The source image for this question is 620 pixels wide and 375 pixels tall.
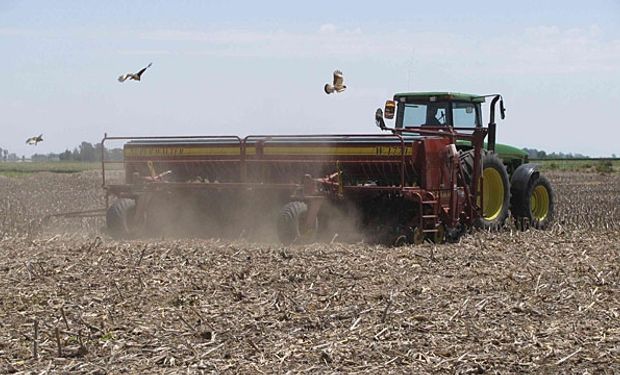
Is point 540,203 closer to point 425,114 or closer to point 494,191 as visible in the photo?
point 494,191

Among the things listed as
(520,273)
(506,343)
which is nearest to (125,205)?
(520,273)

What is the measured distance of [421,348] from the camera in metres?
6.22

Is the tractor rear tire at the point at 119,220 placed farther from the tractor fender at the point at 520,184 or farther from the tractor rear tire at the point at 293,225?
the tractor fender at the point at 520,184

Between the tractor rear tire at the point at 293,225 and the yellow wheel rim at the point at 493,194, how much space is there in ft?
10.8

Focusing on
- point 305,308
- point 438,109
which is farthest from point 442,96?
point 305,308

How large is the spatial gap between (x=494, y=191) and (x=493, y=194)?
1.9 inches

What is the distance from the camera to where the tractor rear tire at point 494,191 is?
1348 centimetres

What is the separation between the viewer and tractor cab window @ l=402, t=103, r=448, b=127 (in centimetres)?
1409

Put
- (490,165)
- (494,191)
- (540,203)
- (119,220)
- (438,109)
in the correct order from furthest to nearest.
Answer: (540,203) < (438,109) < (494,191) < (490,165) < (119,220)

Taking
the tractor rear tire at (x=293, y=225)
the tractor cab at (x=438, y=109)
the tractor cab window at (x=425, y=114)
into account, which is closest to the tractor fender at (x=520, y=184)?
the tractor cab at (x=438, y=109)

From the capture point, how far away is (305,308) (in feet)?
24.3

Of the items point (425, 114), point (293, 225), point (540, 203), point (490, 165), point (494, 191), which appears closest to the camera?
point (293, 225)

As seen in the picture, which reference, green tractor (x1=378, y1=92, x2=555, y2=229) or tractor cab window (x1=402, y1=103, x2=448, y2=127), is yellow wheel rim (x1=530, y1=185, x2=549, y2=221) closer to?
green tractor (x1=378, y1=92, x2=555, y2=229)

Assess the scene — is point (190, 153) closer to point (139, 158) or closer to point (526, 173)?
point (139, 158)
